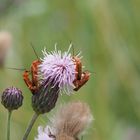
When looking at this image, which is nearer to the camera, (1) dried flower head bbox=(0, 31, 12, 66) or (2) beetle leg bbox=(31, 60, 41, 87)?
(2) beetle leg bbox=(31, 60, 41, 87)

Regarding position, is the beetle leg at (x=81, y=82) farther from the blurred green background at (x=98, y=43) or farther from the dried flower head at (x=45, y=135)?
the blurred green background at (x=98, y=43)

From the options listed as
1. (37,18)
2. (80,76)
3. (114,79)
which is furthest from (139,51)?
(80,76)

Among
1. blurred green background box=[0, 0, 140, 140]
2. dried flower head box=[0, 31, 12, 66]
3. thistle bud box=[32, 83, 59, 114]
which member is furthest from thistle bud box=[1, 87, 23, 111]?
blurred green background box=[0, 0, 140, 140]

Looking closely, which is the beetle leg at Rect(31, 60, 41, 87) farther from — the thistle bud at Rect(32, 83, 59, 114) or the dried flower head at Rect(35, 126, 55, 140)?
the dried flower head at Rect(35, 126, 55, 140)

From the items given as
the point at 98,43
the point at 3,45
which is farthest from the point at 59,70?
the point at 98,43

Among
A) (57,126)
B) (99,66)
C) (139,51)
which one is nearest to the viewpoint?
(57,126)

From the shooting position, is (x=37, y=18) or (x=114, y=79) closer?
(x=114, y=79)

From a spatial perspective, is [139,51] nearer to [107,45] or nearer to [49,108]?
[107,45]
